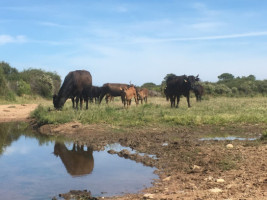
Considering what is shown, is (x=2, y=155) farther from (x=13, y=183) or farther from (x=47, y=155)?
(x=13, y=183)

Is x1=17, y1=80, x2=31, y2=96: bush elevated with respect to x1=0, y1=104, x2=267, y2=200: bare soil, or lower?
elevated

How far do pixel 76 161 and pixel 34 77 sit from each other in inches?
1157

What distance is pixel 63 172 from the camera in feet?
24.1

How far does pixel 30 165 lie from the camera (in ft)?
26.2

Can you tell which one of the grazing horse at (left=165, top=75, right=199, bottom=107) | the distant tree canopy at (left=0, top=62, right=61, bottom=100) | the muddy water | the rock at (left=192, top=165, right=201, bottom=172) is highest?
the distant tree canopy at (left=0, top=62, right=61, bottom=100)

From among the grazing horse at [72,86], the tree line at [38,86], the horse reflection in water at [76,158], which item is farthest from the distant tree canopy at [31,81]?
the horse reflection in water at [76,158]

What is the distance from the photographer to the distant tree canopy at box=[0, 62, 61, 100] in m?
32.2

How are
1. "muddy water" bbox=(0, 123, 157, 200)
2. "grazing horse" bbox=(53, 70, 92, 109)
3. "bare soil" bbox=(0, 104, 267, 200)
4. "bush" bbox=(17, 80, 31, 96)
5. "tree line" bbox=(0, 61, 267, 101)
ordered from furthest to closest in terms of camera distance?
"bush" bbox=(17, 80, 31, 96), "tree line" bbox=(0, 61, 267, 101), "grazing horse" bbox=(53, 70, 92, 109), "muddy water" bbox=(0, 123, 157, 200), "bare soil" bbox=(0, 104, 267, 200)

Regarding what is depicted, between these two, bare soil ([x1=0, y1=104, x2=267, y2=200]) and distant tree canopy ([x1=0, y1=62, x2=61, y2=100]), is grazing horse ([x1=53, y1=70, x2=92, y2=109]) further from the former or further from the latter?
distant tree canopy ([x1=0, y1=62, x2=61, y2=100])

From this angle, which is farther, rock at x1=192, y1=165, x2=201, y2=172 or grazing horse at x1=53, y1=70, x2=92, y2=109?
grazing horse at x1=53, y1=70, x2=92, y2=109

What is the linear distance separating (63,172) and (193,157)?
2886 millimetres

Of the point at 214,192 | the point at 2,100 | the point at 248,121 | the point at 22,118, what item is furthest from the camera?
the point at 2,100

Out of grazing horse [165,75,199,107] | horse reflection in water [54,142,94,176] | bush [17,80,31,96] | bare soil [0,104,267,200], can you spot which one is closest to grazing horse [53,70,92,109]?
bare soil [0,104,267,200]

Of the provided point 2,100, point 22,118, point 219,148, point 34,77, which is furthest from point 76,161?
point 34,77
